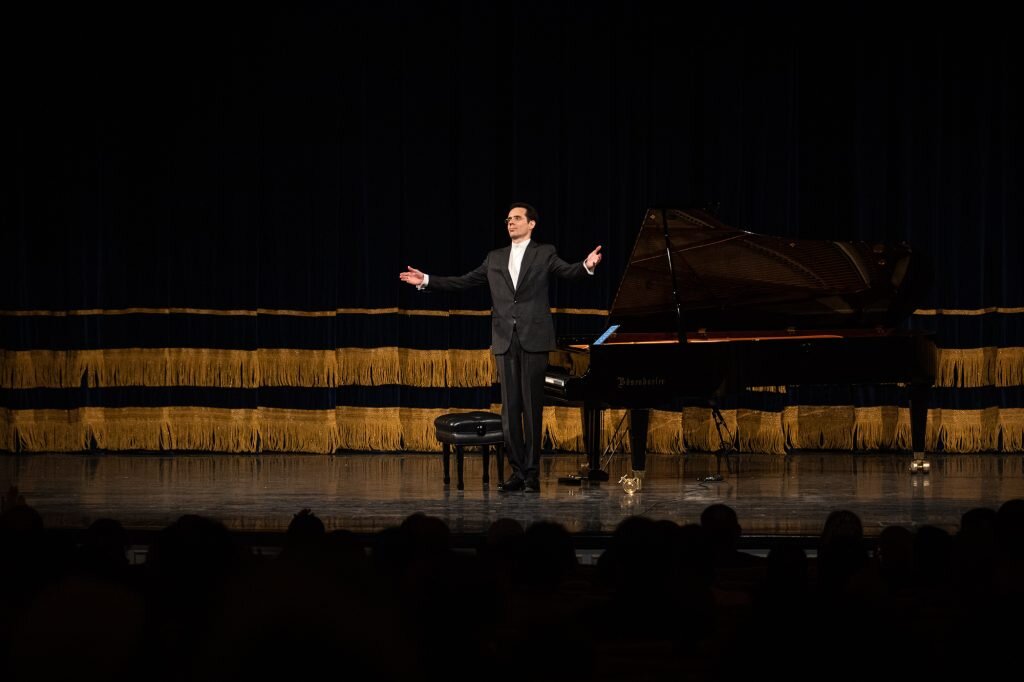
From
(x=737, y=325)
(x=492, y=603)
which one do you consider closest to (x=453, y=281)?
(x=737, y=325)

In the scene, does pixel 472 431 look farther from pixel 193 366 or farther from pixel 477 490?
pixel 193 366

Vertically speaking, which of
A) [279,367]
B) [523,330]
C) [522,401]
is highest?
[523,330]

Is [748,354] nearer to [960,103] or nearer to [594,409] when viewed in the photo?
[594,409]

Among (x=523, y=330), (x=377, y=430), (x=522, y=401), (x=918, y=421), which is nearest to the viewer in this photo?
(x=523, y=330)

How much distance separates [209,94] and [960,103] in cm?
546

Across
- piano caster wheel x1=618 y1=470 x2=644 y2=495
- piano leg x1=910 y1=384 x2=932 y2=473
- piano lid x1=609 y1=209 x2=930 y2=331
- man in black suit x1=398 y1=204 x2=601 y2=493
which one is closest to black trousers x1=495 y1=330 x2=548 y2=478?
man in black suit x1=398 y1=204 x2=601 y2=493

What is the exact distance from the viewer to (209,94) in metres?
9.02

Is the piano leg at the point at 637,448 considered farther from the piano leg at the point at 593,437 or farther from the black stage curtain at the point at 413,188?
the black stage curtain at the point at 413,188

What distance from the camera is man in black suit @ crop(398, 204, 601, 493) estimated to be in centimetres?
651

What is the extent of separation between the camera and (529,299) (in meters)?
6.52

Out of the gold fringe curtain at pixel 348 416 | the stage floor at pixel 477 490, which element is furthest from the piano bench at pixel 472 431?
the gold fringe curtain at pixel 348 416

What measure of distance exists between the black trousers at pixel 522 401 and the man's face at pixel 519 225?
518mm

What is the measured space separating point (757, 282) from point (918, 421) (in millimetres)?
1314

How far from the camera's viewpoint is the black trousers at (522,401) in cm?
654
